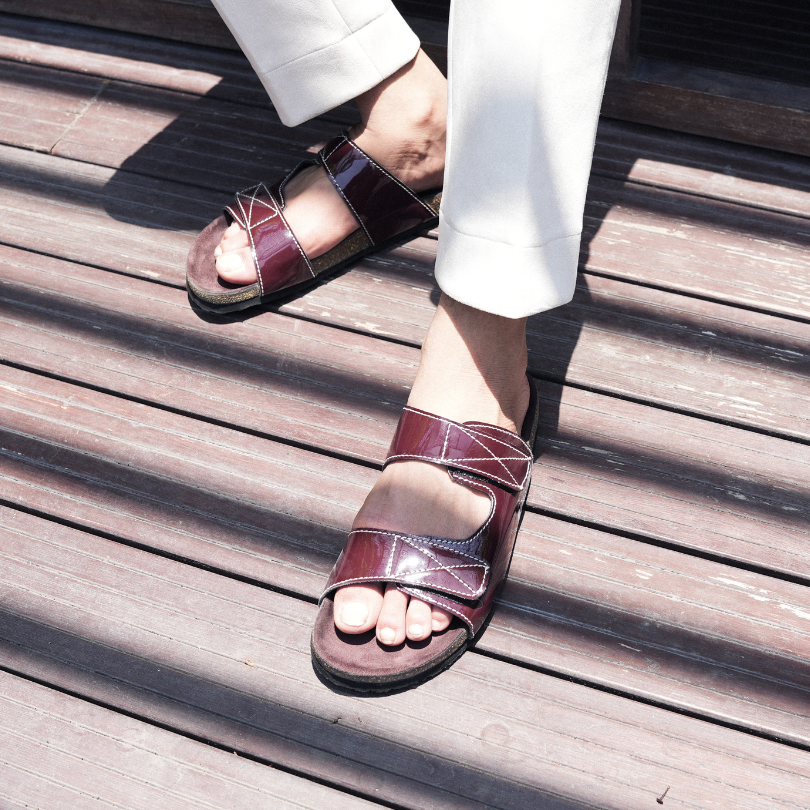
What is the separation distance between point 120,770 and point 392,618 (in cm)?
34

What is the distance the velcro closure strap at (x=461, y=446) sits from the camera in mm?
922

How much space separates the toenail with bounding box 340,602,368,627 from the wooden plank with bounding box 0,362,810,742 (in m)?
0.11

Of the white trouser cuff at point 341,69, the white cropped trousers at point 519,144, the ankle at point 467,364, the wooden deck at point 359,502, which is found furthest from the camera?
the white trouser cuff at point 341,69

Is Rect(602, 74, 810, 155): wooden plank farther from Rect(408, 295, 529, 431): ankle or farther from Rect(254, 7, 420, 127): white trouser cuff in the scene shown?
Rect(408, 295, 529, 431): ankle

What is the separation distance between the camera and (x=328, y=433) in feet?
3.60

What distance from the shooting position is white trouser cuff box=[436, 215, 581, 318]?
2.75 feet

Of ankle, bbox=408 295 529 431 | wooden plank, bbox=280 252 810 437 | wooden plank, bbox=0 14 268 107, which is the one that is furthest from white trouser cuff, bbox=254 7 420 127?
wooden plank, bbox=0 14 268 107

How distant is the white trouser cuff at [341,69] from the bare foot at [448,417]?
1.30ft

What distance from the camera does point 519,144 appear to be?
0.78 m

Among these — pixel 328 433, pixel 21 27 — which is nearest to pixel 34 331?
pixel 328 433

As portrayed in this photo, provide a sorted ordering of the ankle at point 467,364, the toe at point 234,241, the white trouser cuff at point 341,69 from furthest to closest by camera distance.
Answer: the toe at point 234,241
the white trouser cuff at point 341,69
the ankle at point 467,364

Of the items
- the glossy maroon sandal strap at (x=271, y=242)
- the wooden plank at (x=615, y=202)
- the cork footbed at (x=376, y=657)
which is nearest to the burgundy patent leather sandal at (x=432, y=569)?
the cork footbed at (x=376, y=657)

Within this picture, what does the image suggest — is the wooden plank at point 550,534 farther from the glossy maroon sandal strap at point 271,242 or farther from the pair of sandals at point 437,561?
the glossy maroon sandal strap at point 271,242

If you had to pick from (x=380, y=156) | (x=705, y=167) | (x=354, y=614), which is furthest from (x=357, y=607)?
(x=705, y=167)
